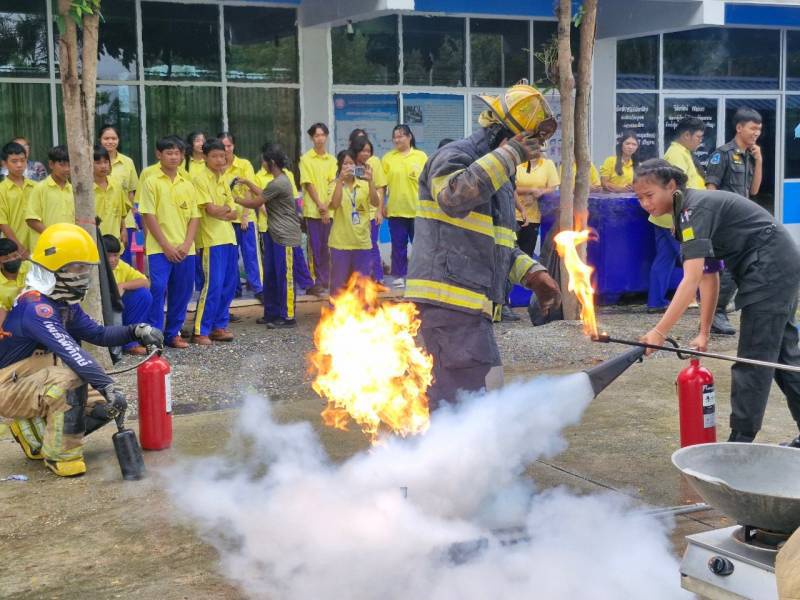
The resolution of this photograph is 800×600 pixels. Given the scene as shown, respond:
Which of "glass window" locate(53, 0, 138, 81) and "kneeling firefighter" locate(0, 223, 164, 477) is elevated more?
"glass window" locate(53, 0, 138, 81)

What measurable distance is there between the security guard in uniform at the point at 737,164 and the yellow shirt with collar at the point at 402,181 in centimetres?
342

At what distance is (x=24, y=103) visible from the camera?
467 inches

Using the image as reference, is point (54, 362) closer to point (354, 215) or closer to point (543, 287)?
point (543, 287)

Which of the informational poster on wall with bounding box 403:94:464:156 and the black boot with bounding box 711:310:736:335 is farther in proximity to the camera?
the informational poster on wall with bounding box 403:94:464:156

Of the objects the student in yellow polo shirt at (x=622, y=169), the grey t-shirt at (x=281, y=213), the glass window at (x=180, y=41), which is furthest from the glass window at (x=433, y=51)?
the grey t-shirt at (x=281, y=213)

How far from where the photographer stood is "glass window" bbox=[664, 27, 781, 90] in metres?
16.4

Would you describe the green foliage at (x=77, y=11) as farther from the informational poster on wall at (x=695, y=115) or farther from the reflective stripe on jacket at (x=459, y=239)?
the informational poster on wall at (x=695, y=115)

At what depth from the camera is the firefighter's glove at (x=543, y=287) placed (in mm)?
5125

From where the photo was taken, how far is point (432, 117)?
14.6 meters

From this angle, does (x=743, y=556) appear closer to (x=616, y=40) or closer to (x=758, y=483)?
(x=758, y=483)

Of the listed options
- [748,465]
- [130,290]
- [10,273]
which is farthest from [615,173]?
[748,465]

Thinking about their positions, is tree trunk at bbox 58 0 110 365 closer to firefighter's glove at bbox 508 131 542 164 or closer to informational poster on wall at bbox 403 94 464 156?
firefighter's glove at bbox 508 131 542 164

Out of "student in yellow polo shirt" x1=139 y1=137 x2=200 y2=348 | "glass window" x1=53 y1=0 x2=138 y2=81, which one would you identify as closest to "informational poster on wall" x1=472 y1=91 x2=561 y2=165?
"glass window" x1=53 y1=0 x2=138 y2=81

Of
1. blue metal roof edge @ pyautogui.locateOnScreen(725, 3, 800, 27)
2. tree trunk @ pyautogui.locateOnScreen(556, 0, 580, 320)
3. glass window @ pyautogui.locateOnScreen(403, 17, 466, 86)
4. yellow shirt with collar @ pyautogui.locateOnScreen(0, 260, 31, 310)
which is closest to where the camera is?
yellow shirt with collar @ pyautogui.locateOnScreen(0, 260, 31, 310)
